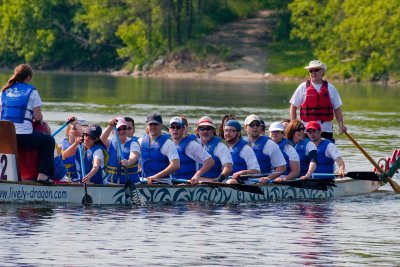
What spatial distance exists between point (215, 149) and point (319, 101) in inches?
119

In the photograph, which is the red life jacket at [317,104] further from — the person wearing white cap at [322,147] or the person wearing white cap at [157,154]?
the person wearing white cap at [157,154]

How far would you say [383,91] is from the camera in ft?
242

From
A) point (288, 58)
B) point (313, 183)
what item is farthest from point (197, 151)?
point (288, 58)

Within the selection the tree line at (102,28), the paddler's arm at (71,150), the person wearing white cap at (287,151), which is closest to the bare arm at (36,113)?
the paddler's arm at (71,150)

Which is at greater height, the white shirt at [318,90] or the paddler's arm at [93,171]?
the white shirt at [318,90]

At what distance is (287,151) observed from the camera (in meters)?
24.4

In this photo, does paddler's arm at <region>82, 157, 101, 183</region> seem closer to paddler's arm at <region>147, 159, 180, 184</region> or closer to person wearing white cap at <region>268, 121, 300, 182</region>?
paddler's arm at <region>147, 159, 180, 184</region>

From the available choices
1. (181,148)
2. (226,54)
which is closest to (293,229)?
(181,148)

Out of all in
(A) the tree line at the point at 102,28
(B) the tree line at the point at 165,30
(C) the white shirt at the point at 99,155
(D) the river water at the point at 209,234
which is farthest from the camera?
(A) the tree line at the point at 102,28

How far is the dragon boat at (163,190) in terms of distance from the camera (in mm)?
21141

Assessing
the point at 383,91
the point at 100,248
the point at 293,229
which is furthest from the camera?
the point at 383,91

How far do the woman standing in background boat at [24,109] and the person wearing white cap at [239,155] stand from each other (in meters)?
3.41

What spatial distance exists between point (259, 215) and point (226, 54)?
2836 inches

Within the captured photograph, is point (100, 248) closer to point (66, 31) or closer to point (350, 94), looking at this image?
point (350, 94)
